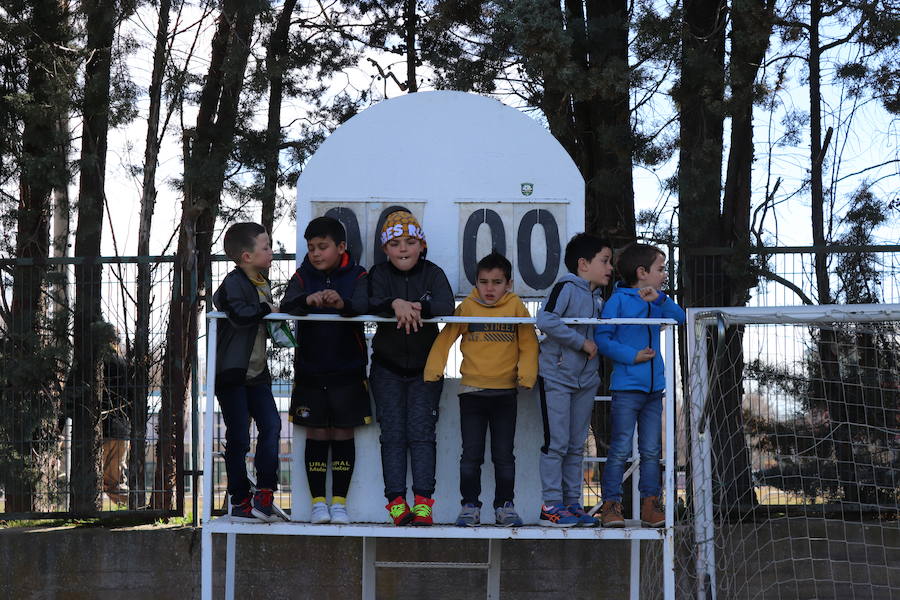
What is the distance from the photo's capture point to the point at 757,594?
24.4 ft

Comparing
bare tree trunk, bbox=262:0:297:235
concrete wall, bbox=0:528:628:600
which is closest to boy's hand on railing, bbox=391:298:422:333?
concrete wall, bbox=0:528:628:600

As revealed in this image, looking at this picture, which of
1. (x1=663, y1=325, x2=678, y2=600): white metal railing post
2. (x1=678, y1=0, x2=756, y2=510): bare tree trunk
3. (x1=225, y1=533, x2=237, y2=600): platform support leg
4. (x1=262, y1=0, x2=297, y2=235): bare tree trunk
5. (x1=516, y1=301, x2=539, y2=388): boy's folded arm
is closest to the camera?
(x1=663, y1=325, x2=678, y2=600): white metal railing post

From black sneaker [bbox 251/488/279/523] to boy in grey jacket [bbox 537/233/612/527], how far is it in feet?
4.32

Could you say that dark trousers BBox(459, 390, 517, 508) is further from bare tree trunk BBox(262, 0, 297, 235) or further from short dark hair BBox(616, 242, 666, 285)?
bare tree trunk BBox(262, 0, 297, 235)

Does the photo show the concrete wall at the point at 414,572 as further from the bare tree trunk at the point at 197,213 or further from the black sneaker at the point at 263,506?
the black sneaker at the point at 263,506

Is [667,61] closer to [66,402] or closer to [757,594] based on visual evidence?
[757,594]

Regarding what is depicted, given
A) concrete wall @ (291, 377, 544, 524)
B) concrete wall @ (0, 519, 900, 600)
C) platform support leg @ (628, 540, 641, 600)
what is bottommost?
concrete wall @ (0, 519, 900, 600)

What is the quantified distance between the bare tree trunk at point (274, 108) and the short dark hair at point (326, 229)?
12.3 ft

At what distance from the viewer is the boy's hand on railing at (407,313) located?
4871 millimetres

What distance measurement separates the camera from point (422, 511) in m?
4.96

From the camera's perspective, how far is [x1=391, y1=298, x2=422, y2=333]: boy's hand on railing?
4.87 metres

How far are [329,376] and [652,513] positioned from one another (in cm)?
171

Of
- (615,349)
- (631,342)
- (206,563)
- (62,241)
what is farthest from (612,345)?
(62,241)

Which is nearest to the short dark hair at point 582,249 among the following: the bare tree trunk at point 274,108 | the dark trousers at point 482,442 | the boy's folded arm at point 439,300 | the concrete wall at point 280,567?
the boy's folded arm at point 439,300
